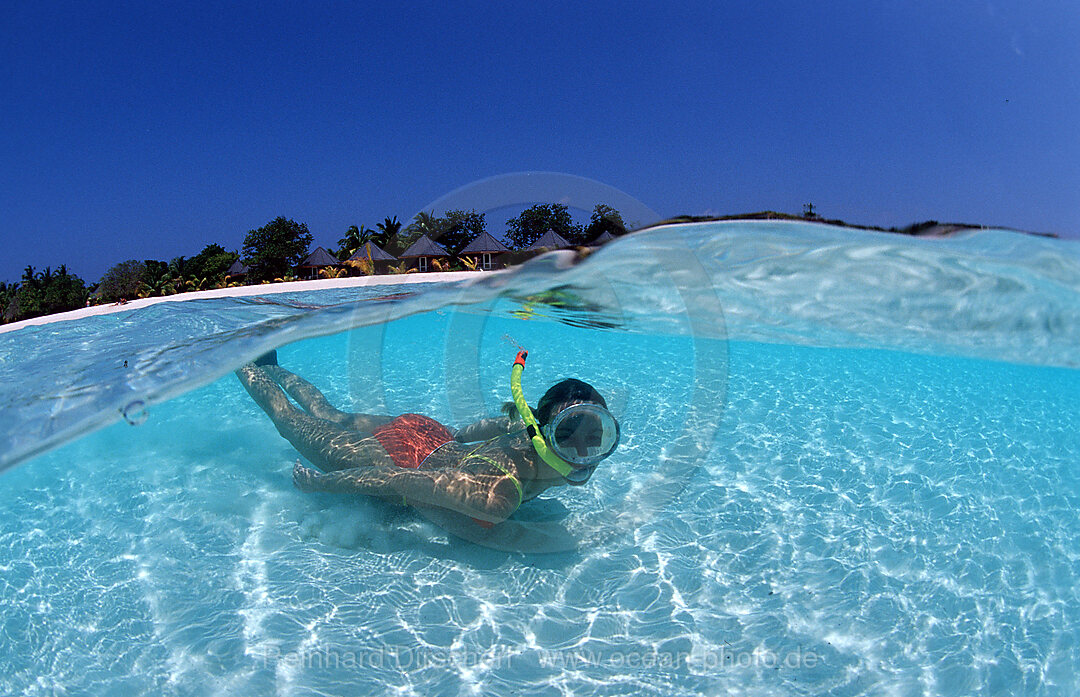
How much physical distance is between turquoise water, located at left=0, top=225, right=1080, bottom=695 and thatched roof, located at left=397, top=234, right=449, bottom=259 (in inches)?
726

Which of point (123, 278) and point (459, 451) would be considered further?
point (123, 278)

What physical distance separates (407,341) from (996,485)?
11.5 m

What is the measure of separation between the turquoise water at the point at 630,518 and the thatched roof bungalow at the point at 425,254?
60.8 ft

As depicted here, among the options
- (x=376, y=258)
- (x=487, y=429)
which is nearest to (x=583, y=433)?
(x=487, y=429)

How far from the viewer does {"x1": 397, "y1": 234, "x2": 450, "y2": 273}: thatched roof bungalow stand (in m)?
29.4

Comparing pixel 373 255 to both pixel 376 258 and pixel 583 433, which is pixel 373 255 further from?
pixel 583 433

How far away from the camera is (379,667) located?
4000mm

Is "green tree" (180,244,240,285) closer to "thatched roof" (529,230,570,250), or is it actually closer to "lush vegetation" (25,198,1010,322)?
"lush vegetation" (25,198,1010,322)

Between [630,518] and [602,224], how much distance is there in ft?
13.3

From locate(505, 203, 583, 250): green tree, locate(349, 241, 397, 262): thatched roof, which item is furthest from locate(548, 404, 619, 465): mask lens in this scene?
locate(349, 241, 397, 262): thatched roof

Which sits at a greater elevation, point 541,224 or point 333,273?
point 333,273

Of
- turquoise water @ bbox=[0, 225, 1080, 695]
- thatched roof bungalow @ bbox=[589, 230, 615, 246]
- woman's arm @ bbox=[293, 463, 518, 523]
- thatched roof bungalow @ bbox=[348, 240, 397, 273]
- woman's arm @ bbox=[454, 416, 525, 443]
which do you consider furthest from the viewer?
thatched roof bungalow @ bbox=[348, 240, 397, 273]

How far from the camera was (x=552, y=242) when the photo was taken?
8.60 metres

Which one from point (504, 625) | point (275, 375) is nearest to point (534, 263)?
point (275, 375)
